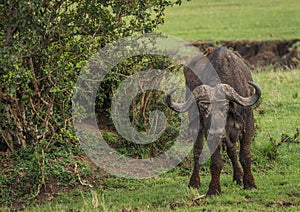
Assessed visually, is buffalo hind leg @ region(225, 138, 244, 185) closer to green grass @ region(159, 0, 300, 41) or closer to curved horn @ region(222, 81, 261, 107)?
curved horn @ region(222, 81, 261, 107)

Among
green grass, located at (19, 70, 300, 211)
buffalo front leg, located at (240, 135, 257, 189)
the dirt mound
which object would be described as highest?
the dirt mound

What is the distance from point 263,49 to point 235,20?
842cm

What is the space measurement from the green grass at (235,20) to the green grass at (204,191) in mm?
16543

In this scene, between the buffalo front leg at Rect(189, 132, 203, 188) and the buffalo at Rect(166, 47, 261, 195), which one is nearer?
the buffalo at Rect(166, 47, 261, 195)

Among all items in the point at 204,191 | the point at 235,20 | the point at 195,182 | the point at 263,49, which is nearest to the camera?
the point at 204,191

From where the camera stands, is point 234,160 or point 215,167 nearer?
point 215,167

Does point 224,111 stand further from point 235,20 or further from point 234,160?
point 235,20

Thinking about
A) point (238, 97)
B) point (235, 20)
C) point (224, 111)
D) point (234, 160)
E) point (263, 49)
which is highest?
point (235, 20)

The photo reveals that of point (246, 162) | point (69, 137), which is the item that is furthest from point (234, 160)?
point (69, 137)

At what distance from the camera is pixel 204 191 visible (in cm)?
934

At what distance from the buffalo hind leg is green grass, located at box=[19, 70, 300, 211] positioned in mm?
149

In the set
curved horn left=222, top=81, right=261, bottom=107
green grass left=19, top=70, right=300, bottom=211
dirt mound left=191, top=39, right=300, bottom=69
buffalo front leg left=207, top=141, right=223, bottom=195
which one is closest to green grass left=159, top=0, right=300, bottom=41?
dirt mound left=191, top=39, right=300, bottom=69

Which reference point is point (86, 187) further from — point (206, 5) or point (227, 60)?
point (206, 5)

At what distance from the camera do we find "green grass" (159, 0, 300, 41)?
1178 inches
